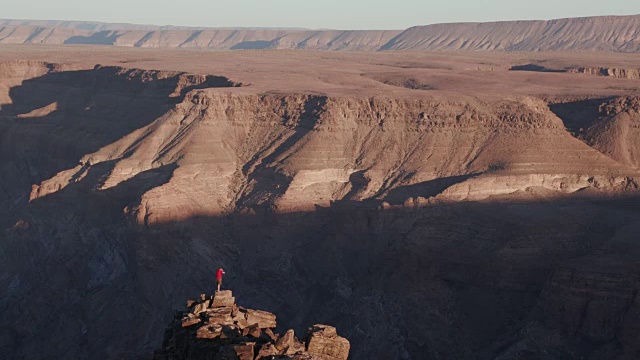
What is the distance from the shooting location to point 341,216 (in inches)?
3226

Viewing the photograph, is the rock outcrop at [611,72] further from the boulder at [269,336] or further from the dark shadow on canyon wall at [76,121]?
the boulder at [269,336]

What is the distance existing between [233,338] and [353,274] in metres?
43.4

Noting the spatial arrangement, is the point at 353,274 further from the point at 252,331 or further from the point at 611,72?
the point at 611,72

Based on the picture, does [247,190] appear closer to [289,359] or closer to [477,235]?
[477,235]

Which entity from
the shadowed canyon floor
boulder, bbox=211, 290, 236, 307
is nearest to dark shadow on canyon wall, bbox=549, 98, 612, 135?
the shadowed canyon floor

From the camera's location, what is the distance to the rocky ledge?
102 ft

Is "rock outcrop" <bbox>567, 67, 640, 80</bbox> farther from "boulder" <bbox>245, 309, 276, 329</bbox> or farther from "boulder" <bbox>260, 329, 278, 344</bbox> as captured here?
"boulder" <bbox>260, 329, 278, 344</bbox>

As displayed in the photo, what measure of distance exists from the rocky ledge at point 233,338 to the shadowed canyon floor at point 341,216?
29.2 meters

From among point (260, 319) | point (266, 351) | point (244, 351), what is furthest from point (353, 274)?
point (244, 351)

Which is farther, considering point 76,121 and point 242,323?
point 76,121

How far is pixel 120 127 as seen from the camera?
105250 mm

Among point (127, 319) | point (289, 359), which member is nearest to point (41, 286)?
point (127, 319)

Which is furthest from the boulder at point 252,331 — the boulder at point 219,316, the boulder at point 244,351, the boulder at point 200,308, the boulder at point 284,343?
the boulder at point 200,308

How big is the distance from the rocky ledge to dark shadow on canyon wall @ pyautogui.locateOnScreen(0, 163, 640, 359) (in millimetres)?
28938
